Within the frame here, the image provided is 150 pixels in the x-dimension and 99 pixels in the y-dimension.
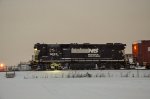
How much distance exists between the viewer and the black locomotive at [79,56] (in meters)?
48.9

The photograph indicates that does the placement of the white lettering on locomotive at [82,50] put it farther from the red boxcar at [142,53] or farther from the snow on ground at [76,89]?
the snow on ground at [76,89]

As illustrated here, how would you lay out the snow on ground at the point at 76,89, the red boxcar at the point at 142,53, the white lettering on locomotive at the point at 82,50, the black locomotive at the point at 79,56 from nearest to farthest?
the snow on ground at the point at 76,89 < the red boxcar at the point at 142,53 < the black locomotive at the point at 79,56 < the white lettering on locomotive at the point at 82,50

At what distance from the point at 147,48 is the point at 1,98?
3802 cm

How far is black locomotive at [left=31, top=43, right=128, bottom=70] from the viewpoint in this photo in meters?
48.9

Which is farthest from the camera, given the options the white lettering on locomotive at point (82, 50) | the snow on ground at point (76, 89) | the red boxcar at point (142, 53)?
the white lettering on locomotive at point (82, 50)

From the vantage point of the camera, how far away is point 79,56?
168 feet

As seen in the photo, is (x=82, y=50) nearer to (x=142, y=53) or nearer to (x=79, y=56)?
(x=79, y=56)

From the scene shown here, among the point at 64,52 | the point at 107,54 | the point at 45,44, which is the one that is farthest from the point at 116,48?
the point at 45,44

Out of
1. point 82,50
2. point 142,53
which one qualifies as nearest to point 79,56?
point 82,50

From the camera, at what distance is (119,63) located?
49.5m

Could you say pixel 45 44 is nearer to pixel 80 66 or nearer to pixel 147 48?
pixel 80 66

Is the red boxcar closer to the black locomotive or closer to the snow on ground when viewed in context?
the black locomotive

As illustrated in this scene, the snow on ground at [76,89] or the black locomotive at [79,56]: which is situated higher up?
the black locomotive at [79,56]

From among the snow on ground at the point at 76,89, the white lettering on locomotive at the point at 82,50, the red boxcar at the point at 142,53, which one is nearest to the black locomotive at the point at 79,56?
the white lettering on locomotive at the point at 82,50
